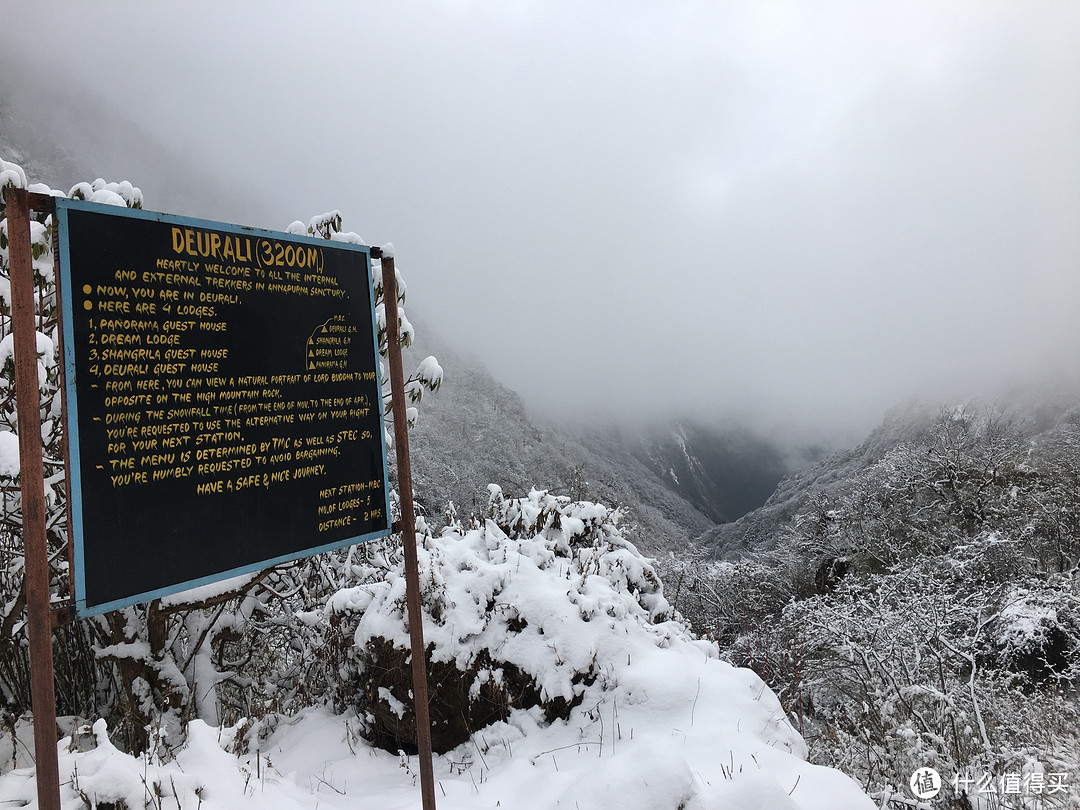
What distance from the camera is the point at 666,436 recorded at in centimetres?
5866

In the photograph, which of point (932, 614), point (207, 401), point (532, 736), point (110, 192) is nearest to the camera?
point (207, 401)

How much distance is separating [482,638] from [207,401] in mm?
2927

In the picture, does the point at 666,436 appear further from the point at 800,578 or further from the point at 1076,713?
the point at 1076,713

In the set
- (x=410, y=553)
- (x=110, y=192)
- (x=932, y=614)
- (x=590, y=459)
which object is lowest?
(x=932, y=614)

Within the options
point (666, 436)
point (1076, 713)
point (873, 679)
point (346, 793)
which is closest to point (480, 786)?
point (346, 793)

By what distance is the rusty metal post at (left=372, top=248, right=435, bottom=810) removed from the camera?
2549mm

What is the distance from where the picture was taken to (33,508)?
1720 millimetres

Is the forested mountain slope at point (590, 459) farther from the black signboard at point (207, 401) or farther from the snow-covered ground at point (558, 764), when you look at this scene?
the black signboard at point (207, 401)

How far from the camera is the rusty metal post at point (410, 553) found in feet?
8.36

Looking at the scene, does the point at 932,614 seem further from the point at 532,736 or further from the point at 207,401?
the point at 207,401

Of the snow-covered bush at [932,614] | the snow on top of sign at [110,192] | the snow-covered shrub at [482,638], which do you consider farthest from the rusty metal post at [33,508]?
the snow-covered bush at [932,614]

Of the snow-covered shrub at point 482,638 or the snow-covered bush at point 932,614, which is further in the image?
the snow-covered bush at point 932,614

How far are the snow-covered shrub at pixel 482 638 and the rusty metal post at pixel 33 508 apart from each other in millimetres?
2449

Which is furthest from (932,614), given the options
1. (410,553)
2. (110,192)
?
(110,192)
